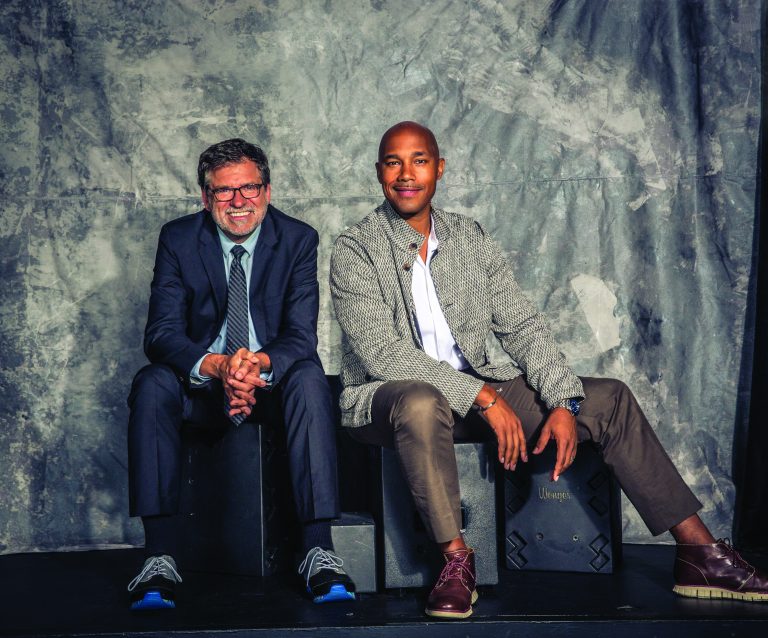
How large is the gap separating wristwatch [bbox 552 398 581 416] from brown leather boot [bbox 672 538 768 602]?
51 centimetres

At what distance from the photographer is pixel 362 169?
405cm

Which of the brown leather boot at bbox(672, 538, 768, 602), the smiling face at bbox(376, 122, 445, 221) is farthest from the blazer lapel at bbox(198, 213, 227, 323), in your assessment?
the brown leather boot at bbox(672, 538, 768, 602)

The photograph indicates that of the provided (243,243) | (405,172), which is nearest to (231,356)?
(243,243)

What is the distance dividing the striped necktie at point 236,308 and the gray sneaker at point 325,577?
78 cm

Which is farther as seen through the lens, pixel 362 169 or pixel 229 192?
pixel 362 169

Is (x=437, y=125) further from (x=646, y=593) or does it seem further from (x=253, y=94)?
(x=646, y=593)

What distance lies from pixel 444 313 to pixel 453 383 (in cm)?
38

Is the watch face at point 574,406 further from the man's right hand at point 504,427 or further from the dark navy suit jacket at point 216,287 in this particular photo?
the dark navy suit jacket at point 216,287

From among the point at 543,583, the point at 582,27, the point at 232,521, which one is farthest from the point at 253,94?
the point at 543,583

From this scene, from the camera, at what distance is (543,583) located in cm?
302

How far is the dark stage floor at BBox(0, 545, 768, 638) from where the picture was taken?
2.50 metres

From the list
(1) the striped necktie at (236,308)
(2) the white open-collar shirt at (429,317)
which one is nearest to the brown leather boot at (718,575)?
(2) the white open-collar shirt at (429,317)

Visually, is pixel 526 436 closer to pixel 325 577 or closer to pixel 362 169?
pixel 325 577

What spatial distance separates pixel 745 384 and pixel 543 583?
1.38m
